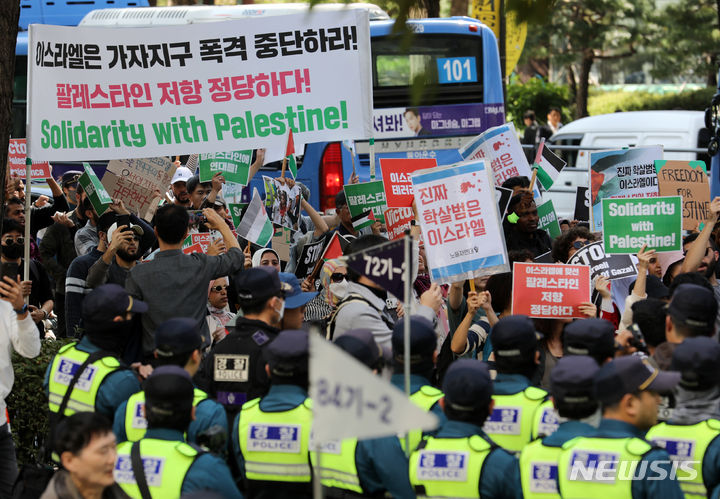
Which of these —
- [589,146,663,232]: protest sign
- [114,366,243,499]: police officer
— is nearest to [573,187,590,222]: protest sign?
[589,146,663,232]: protest sign

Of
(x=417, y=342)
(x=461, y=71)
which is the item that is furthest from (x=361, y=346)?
(x=461, y=71)

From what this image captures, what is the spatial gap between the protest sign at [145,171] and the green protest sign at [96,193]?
0.34m

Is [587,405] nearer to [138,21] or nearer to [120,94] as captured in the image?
[120,94]

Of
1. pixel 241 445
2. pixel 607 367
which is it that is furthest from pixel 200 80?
pixel 607 367

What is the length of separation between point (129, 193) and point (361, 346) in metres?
4.16

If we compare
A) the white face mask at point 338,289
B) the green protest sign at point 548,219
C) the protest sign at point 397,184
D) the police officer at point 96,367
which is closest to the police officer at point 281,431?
the police officer at point 96,367

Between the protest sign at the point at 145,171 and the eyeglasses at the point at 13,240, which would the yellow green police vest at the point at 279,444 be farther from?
the eyeglasses at the point at 13,240

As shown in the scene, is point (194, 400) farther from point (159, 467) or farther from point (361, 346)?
point (361, 346)

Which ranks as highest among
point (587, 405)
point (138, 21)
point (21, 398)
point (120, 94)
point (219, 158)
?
point (138, 21)

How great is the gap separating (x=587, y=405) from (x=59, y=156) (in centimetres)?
494

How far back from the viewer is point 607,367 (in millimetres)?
4488

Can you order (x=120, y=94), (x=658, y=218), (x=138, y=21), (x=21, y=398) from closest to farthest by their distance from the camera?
(x=21, y=398) < (x=658, y=218) < (x=120, y=94) < (x=138, y=21)

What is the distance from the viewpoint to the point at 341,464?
487cm

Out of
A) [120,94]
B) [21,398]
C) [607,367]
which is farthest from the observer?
[120,94]
